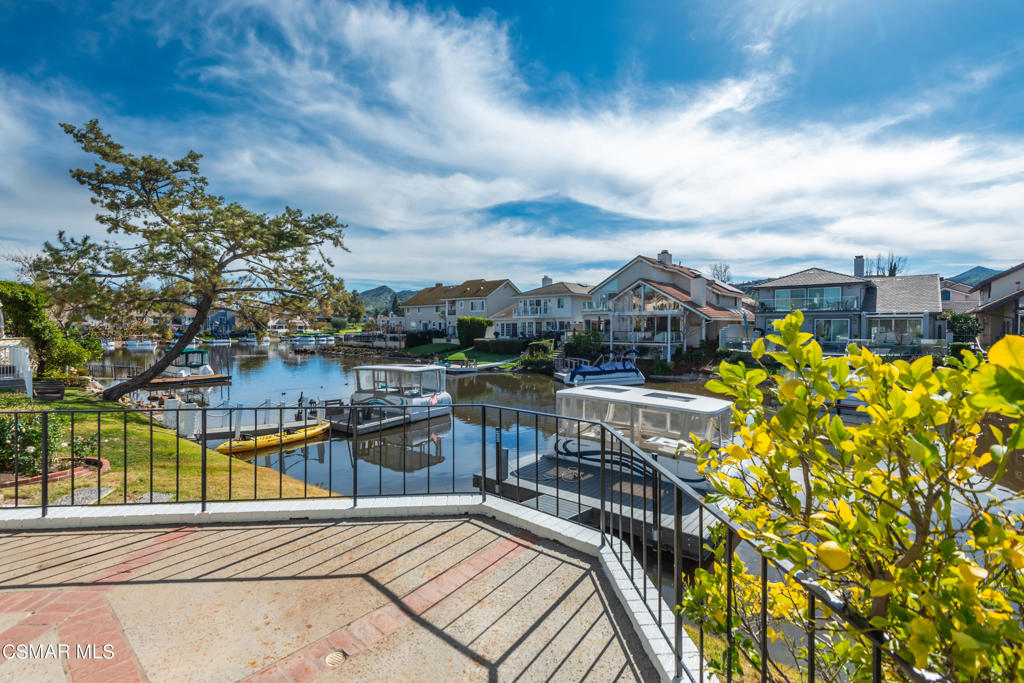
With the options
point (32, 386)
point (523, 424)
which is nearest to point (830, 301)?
point (523, 424)

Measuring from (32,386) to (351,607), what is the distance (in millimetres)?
19470

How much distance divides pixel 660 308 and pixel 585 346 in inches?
247

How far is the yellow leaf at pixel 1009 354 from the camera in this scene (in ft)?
3.00

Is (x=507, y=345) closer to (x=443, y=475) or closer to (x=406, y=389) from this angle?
(x=406, y=389)

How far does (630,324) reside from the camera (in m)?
39.1

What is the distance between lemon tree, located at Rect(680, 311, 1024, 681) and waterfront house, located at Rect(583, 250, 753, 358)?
112 feet

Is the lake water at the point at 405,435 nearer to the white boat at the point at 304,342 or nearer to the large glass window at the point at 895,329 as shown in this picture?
the large glass window at the point at 895,329

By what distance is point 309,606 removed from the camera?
3238mm

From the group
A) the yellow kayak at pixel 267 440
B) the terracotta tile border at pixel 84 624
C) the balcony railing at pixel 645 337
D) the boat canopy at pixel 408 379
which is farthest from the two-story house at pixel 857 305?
the terracotta tile border at pixel 84 624

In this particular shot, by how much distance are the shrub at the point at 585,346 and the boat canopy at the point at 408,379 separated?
17.6m

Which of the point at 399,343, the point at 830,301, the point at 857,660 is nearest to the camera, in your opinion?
the point at 857,660

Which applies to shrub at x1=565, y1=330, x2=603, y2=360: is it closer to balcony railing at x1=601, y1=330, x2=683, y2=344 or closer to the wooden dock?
balcony railing at x1=601, y1=330, x2=683, y2=344

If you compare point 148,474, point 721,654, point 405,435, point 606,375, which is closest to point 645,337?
point 606,375

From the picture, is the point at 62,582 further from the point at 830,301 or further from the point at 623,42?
the point at 830,301
